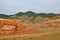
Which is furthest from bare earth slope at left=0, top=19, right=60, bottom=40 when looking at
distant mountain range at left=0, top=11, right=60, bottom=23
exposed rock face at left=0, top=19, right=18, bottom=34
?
distant mountain range at left=0, top=11, right=60, bottom=23

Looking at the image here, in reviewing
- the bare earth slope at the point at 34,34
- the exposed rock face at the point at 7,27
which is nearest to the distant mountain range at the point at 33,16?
the bare earth slope at the point at 34,34

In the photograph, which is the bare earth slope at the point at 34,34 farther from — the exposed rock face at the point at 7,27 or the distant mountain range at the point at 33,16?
the distant mountain range at the point at 33,16

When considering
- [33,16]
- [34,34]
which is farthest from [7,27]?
[33,16]

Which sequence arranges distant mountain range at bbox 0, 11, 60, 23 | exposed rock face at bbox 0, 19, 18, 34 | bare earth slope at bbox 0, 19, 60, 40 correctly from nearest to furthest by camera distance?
1. bare earth slope at bbox 0, 19, 60, 40
2. exposed rock face at bbox 0, 19, 18, 34
3. distant mountain range at bbox 0, 11, 60, 23

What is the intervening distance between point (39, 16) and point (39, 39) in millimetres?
24434

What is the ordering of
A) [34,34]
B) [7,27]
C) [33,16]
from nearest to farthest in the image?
[34,34] < [7,27] < [33,16]

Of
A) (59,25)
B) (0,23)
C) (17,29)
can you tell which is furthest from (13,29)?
(59,25)

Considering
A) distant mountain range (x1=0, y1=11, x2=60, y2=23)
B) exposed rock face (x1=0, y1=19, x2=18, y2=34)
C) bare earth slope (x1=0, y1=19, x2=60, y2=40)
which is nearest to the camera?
bare earth slope (x1=0, y1=19, x2=60, y2=40)

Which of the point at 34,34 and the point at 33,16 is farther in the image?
the point at 33,16

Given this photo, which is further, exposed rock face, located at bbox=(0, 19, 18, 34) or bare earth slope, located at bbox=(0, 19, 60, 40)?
exposed rock face, located at bbox=(0, 19, 18, 34)

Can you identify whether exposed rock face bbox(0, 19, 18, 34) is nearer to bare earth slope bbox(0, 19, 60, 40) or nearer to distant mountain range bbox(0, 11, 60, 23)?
bare earth slope bbox(0, 19, 60, 40)

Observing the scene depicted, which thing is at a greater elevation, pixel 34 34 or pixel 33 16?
pixel 34 34

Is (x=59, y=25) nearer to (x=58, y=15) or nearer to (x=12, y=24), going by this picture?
(x=12, y=24)

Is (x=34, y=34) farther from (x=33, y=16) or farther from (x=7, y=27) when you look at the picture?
(x=33, y=16)
